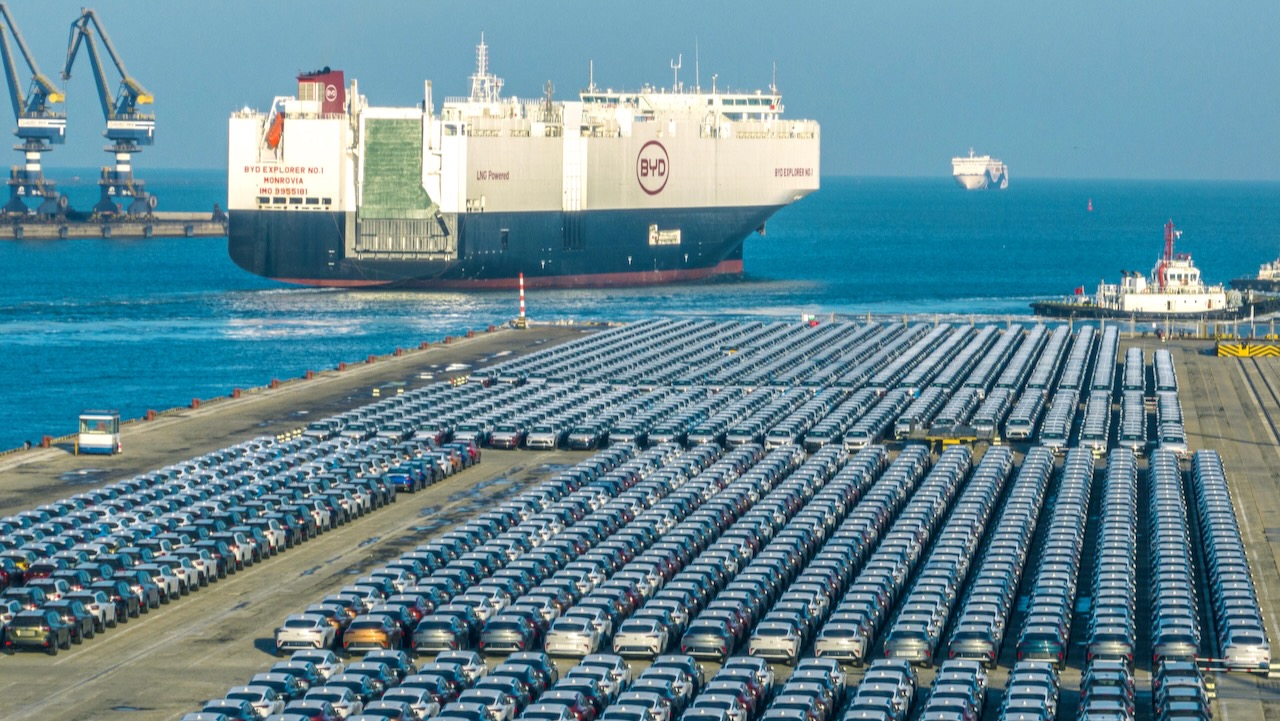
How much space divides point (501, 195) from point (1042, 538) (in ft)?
353

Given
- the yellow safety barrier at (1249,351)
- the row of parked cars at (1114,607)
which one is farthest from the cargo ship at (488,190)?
the row of parked cars at (1114,607)

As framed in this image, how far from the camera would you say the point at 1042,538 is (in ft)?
165

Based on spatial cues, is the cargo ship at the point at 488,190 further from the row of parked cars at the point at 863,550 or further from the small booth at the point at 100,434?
the row of parked cars at the point at 863,550

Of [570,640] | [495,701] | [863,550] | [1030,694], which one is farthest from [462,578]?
[1030,694]

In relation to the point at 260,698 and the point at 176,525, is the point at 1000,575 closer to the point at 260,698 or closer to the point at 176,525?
the point at 260,698

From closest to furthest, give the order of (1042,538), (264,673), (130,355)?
(264,673) < (1042,538) < (130,355)

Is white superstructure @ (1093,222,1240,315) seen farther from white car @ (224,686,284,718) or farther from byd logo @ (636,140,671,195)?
white car @ (224,686,284,718)

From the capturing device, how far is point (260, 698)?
109 ft

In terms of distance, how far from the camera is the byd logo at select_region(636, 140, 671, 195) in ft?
551

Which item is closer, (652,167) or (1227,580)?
(1227,580)

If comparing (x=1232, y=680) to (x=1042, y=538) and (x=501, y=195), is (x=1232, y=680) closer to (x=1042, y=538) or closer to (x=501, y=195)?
(x=1042, y=538)

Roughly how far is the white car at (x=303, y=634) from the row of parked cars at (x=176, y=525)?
4477 mm

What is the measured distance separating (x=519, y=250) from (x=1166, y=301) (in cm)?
5074

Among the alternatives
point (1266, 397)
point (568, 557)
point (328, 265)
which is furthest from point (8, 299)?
point (568, 557)
